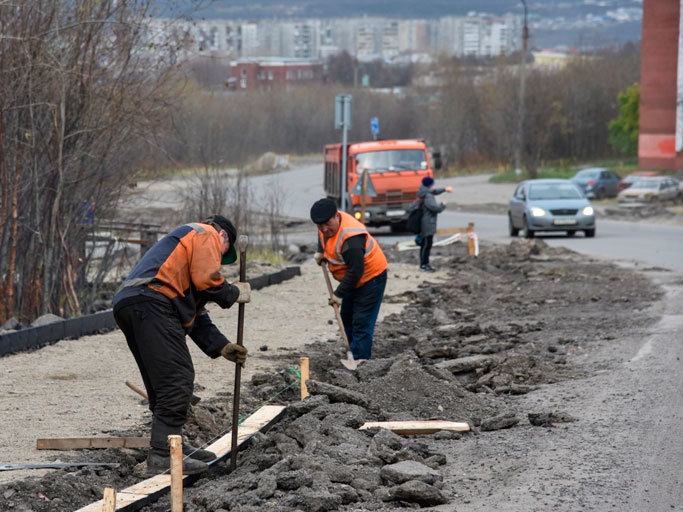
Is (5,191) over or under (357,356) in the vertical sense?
over

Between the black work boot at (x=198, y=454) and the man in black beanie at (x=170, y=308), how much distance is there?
0.03m

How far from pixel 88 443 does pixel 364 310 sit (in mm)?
3377

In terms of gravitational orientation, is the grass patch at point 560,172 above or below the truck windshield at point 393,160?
below

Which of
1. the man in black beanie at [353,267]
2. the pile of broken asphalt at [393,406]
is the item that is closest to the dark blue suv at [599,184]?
the pile of broken asphalt at [393,406]

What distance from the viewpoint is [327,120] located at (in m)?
89.2

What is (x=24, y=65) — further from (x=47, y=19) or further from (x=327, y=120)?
(x=327, y=120)

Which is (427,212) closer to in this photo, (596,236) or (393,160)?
(596,236)

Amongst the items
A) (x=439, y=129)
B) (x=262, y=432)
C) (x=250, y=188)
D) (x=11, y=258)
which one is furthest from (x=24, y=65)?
(x=439, y=129)

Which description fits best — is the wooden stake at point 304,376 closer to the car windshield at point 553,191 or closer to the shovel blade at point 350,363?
the shovel blade at point 350,363

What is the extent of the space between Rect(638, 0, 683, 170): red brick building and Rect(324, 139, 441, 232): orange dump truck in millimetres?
27552

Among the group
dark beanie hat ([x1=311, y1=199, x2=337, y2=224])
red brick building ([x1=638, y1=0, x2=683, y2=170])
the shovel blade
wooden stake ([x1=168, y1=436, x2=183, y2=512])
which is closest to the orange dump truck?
the shovel blade

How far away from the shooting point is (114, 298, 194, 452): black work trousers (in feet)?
20.7

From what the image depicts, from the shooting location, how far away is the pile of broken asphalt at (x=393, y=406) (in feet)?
19.2

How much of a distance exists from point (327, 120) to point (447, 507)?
277 ft
